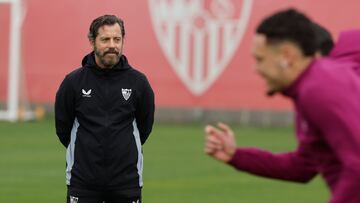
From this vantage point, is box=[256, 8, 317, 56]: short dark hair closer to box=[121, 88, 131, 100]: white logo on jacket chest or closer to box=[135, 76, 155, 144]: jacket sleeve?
box=[121, 88, 131, 100]: white logo on jacket chest

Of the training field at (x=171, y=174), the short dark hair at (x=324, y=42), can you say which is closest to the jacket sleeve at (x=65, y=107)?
the short dark hair at (x=324, y=42)

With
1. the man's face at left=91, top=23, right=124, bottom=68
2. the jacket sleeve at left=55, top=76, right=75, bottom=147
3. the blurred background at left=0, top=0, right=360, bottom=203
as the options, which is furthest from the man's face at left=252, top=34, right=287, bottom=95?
the blurred background at left=0, top=0, right=360, bottom=203

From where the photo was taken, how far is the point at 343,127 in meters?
5.19

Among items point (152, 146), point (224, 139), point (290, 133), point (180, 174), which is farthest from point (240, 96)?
point (224, 139)

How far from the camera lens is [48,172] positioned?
56.1 ft

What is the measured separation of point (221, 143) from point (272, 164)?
339 millimetres

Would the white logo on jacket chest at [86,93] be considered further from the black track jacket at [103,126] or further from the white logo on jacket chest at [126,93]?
the white logo on jacket chest at [126,93]

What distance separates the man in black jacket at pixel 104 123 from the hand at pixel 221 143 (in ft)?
10.1

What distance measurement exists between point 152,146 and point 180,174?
355cm

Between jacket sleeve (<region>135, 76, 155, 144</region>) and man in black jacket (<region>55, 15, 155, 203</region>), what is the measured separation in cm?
8

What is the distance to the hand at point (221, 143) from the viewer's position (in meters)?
5.90

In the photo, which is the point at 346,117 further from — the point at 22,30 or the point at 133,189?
the point at 22,30

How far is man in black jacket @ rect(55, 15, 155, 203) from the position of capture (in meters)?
8.96

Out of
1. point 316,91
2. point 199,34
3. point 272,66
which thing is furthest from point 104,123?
point 199,34
